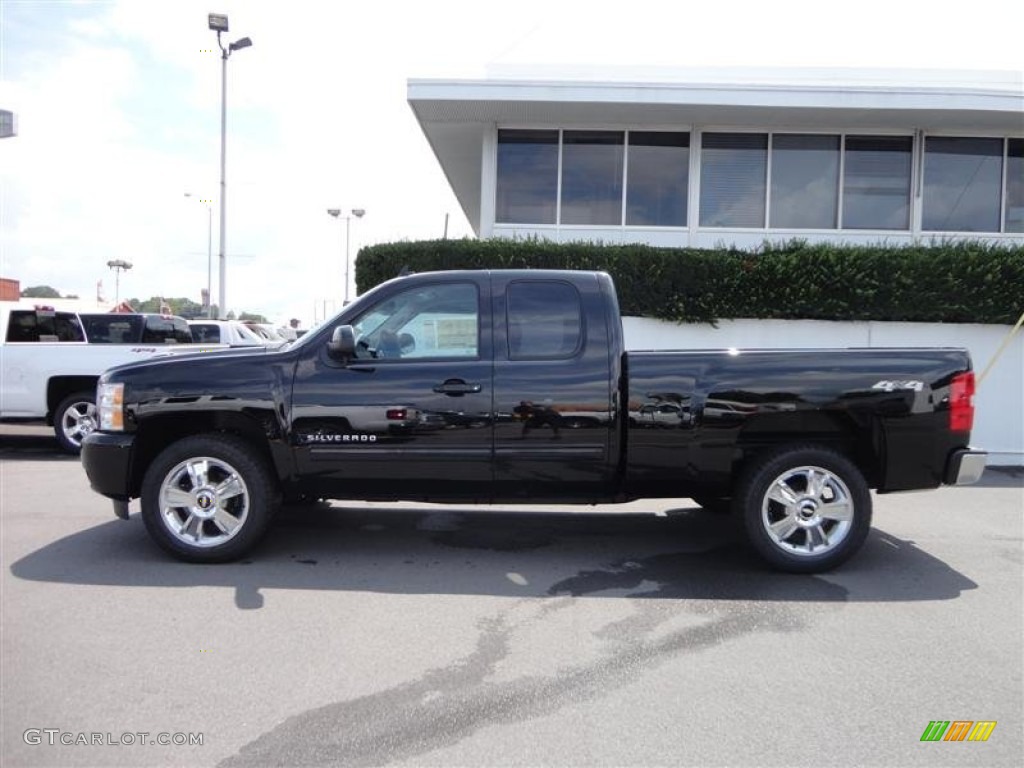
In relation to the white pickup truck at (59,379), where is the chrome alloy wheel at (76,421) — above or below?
below

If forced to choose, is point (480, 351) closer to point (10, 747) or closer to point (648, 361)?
point (648, 361)

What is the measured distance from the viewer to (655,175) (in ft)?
45.9

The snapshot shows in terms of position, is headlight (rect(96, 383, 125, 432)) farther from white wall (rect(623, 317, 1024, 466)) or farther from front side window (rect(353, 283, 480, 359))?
white wall (rect(623, 317, 1024, 466))

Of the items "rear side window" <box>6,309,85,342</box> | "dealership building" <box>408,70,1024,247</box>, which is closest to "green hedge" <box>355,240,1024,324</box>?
"dealership building" <box>408,70,1024,247</box>

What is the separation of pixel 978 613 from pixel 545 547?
2.88 metres

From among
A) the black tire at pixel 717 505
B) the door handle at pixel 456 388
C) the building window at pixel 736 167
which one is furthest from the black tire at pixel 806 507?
the building window at pixel 736 167

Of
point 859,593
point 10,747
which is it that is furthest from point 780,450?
point 10,747

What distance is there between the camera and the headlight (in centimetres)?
557

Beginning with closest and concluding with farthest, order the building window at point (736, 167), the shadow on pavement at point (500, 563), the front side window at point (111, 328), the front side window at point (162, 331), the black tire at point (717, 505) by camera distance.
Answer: the shadow on pavement at point (500, 563)
the black tire at point (717, 505)
the front side window at point (111, 328)
the front side window at point (162, 331)
the building window at point (736, 167)

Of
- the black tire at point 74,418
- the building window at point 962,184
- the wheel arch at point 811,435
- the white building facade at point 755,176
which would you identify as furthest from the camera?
the building window at point 962,184

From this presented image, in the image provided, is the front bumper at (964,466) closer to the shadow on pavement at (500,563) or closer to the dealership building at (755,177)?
the shadow on pavement at (500,563)

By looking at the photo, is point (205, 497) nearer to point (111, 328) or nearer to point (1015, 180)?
point (111, 328)

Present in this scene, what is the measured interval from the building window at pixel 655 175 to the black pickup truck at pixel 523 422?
8888mm

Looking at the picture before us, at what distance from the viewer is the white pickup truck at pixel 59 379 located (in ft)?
34.1
